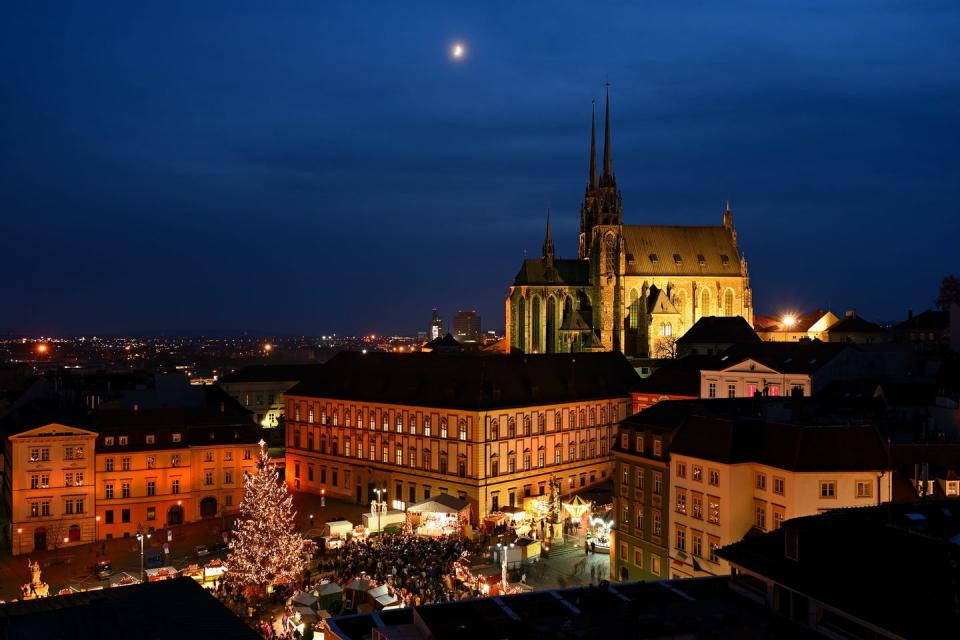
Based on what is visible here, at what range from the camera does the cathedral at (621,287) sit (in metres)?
134

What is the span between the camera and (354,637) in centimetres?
2348

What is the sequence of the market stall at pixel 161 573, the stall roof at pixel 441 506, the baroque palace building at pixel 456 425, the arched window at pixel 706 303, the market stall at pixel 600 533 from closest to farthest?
the market stall at pixel 161 573 → the market stall at pixel 600 533 → the stall roof at pixel 441 506 → the baroque palace building at pixel 456 425 → the arched window at pixel 706 303

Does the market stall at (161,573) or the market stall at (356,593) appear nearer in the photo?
the market stall at (356,593)

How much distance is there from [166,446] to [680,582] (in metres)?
50.1

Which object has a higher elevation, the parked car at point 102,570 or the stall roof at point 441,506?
the stall roof at point 441,506

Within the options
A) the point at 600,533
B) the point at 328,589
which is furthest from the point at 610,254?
the point at 328,589

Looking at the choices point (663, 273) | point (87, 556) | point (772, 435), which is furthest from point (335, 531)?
point (663, 273)

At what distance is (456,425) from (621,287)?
65387 millimetres

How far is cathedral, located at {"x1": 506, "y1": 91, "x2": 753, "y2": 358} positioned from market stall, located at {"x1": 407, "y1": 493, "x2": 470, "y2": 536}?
70203mm

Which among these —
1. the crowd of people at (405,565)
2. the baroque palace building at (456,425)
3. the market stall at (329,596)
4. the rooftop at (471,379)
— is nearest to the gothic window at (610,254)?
the rooftop at (471,379)

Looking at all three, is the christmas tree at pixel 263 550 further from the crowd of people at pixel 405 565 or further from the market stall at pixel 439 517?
the market stall at pixel 439 517

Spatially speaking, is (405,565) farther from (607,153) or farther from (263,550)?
(607,153)

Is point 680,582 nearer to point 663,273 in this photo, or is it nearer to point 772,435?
point 772,435

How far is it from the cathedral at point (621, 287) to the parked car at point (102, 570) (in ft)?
279
